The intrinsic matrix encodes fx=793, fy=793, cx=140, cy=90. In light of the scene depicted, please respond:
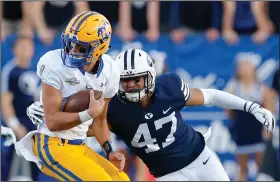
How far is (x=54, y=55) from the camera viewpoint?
5.08 meters

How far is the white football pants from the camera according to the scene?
5750 mm

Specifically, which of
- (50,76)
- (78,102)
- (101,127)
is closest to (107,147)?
(101,127)

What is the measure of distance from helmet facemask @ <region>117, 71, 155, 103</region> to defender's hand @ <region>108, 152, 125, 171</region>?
458 millimetres

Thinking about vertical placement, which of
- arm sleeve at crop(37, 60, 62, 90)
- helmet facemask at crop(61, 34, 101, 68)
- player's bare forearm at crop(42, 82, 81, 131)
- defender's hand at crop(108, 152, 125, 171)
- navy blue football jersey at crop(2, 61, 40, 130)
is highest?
helmet facemask at crop(61, 34, 101, 68)

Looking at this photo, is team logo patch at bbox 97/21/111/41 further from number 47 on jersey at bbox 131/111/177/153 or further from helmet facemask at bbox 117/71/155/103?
number 47 on jersey at bbox 131/111/177/153

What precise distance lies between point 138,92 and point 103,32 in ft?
1.79

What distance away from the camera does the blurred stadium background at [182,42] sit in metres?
7.90

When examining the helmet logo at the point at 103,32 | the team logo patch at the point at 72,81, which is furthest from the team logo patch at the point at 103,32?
the team logo patch at the point at 72,81

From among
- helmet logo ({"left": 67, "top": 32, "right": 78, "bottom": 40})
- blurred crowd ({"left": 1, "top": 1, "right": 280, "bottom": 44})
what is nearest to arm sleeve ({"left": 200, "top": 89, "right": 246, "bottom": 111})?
helmet logo ({"left": 67, "top": 32, "right": 78, "bottom": 40})

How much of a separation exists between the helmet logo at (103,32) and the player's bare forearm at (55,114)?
47cm

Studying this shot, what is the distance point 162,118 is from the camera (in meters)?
5.66

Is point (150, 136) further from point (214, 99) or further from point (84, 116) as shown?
point (84, 116)

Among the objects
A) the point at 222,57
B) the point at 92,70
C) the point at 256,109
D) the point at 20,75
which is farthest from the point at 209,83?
the point at 92,70

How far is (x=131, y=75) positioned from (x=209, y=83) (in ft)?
9.01
